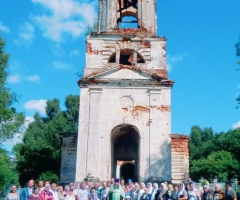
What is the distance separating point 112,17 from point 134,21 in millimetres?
1395

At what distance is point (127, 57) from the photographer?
1841 cm

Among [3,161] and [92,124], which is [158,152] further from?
[3,161]

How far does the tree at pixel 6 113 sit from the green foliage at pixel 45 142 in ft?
13.6

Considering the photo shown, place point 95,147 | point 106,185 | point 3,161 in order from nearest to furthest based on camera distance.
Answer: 1. point 106,185
2. point 95,147
3. point 3,161

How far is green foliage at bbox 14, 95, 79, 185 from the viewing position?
2789cm

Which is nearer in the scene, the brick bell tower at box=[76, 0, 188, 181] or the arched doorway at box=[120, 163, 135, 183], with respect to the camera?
the brick bell tower at box=[76, 0, 188, 181]

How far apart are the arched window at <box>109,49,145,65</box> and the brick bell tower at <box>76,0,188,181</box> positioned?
0.16ft

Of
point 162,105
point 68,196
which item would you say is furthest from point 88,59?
point 68,196

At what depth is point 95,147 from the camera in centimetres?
1501

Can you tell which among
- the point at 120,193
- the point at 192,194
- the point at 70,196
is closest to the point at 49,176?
the point at 70,196

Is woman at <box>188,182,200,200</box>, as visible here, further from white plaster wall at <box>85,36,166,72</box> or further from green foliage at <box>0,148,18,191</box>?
green foliage at <box>0,148,18,191</box>

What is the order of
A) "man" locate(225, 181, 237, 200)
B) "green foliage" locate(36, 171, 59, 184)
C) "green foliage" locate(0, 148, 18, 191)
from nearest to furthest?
"man" locate(225, 181, 237, 200), "green foliage" locate(0, 148, 18, 191), "green foliage" locate(36, 171, 59, 184)

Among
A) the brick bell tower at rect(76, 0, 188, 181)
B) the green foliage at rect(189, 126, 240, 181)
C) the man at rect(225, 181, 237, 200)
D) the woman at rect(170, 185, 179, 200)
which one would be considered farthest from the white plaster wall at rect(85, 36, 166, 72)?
the green foliage at rect(189, 126, 240, 181)

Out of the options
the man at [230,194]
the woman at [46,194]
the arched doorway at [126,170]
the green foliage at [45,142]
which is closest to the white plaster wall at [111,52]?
the green foliage at [45,142]
